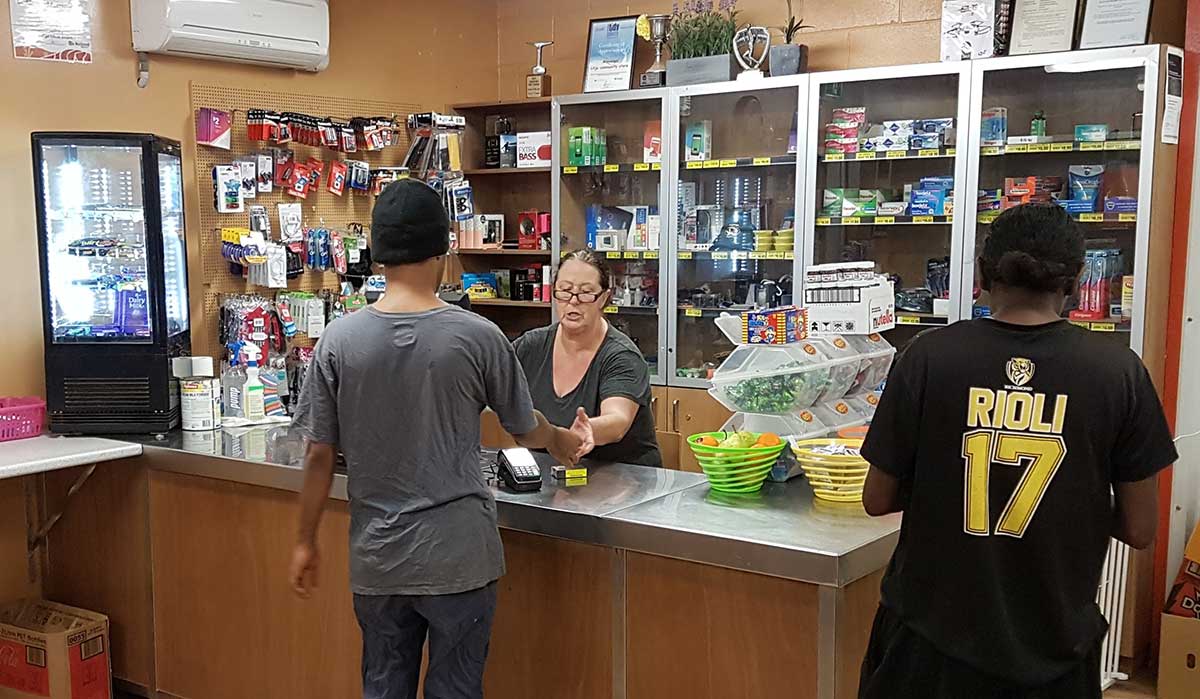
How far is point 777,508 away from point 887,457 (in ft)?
2.33

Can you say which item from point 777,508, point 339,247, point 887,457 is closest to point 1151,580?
point 777,508

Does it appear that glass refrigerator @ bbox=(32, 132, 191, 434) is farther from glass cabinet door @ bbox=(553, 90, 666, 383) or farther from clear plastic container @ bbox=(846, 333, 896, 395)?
clear plastic container @ bbox=(846, 333, 896, 395)

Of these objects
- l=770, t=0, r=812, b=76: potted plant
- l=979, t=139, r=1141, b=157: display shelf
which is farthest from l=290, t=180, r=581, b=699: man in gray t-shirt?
l=770, t=0, r=812, b=76: potted plant

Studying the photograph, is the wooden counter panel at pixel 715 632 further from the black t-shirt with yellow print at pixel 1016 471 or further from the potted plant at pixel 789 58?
the potted plant at pixel 789 58

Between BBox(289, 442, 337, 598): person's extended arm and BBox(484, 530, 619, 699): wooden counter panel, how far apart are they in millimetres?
495

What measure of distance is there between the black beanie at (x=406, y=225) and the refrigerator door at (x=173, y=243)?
5.78 ft

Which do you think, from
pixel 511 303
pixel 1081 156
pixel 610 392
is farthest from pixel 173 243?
pixel 1081 156

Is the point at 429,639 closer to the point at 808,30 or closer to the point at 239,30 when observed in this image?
the point at 239,30

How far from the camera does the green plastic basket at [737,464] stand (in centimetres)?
272

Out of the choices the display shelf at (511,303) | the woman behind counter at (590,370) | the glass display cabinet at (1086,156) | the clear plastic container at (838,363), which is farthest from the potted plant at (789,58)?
the clear plastic container at (838,363)

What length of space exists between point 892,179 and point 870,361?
5.73 ft

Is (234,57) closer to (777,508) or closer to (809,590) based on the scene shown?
(777,508)

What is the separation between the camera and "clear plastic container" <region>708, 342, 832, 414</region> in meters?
2.85

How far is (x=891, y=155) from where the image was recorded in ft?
14.7
